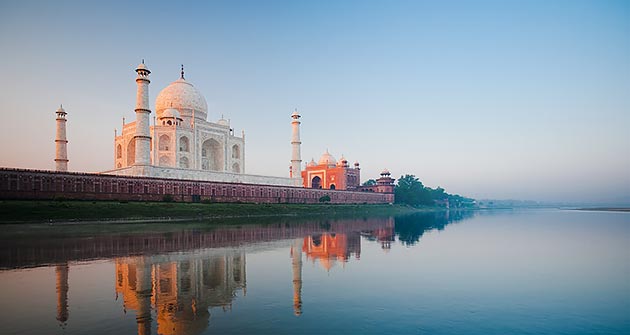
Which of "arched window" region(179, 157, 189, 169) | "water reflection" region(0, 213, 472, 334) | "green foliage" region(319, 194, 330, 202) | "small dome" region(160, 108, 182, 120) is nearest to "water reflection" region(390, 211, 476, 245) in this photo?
"water reflection" region(0, 213, 472, 334)

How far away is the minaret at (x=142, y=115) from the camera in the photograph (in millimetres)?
32250

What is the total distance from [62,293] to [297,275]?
4443 millimetres

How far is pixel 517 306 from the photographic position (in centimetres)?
635

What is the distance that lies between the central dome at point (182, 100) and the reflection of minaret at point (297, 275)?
3381 cm

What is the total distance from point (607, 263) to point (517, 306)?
6.63 m

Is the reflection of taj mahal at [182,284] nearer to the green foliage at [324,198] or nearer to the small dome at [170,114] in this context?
the small dome at [170,114]

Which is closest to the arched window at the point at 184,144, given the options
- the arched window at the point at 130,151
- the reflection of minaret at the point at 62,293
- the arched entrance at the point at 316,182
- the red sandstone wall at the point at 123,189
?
the arched window at the point at 130,151

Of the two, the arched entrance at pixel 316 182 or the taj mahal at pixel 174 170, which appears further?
the arched entrance at pixel 316 182

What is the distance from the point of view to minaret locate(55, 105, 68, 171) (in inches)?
1395

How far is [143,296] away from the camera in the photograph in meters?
6.67

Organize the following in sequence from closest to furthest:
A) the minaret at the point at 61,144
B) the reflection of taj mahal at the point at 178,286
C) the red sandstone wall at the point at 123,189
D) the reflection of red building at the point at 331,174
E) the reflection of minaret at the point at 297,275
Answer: the reflection of taj mahal at the point at 178,286, the reflection of minaret at the point at 297,275, the red sandstone wall at the point at 123,189, the minaret at the point at 61,144, the reflection of red building at the point at 331,174

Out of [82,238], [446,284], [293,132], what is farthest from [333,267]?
[293,132]

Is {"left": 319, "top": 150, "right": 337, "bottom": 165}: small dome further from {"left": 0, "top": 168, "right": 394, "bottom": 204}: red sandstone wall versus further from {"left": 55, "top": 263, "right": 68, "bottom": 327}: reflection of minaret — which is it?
{"left": 55, "top": 263, "right": 68, "bottom": 327}: reflection of minaret

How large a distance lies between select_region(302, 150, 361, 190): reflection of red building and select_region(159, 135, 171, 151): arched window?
88.5 feet
